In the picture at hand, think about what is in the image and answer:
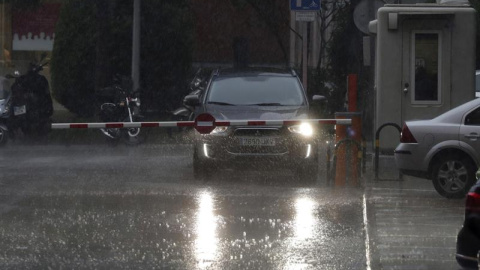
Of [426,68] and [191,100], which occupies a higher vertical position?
[426,68]

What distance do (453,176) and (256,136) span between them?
3012mm

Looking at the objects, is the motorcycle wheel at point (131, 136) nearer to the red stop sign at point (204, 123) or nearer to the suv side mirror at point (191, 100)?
the suv side mirror at point (191, 100)

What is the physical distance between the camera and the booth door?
61.7 ft

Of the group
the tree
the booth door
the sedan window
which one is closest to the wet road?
the sedan window

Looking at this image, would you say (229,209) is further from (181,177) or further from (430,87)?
(430,87)

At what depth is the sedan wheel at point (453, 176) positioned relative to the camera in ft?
47.6

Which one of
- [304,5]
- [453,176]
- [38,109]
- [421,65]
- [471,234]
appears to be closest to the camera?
[471,234]

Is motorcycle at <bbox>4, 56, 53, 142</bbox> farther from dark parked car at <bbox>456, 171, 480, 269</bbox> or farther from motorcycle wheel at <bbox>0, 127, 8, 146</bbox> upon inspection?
dark parked car at <bbox>456, 171, 480, 269</bbox>

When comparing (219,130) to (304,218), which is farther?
(219,130)

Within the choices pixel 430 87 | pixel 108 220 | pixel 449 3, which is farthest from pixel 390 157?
pixel 108 220

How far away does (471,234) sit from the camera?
6.91 metres

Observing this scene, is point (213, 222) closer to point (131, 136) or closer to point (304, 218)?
point (304, 218)

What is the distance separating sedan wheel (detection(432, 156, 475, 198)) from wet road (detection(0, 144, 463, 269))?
0.69 ft

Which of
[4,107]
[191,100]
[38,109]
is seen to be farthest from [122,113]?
[191,100]
